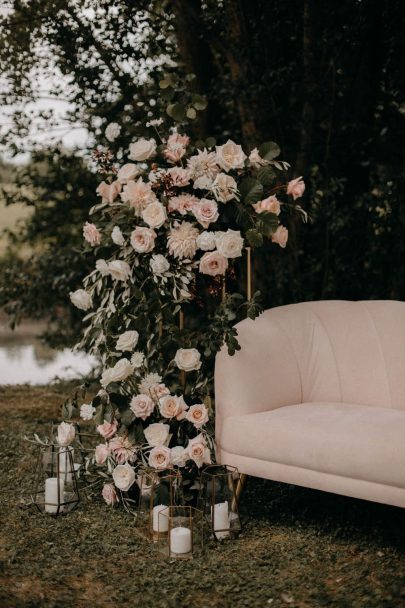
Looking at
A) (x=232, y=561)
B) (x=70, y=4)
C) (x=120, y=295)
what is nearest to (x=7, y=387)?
(x=70, y=4)

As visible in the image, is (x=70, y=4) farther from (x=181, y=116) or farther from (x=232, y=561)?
(x=232, y=561)

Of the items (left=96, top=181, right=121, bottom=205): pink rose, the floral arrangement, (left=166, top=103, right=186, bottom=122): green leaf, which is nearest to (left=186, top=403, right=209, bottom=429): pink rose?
the floral arrangement

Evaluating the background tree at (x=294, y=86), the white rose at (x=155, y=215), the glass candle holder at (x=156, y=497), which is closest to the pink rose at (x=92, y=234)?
the white rose at (x=155, y=215)

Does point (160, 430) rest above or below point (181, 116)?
below

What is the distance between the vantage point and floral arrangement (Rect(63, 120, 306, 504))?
9.24 feet

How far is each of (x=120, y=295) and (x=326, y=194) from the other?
5.16ft

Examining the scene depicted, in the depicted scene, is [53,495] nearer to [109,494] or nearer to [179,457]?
[109,494]

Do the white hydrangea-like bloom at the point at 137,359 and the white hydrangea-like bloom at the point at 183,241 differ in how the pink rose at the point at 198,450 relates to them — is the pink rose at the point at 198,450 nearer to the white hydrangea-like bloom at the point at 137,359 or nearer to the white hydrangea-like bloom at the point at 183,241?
the white hydrangea-like bloom at the point at 137,359

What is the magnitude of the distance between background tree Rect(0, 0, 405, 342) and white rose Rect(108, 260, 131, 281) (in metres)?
1.46

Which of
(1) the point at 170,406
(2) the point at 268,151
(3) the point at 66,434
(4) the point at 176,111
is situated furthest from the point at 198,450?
(4) the point at 176,111

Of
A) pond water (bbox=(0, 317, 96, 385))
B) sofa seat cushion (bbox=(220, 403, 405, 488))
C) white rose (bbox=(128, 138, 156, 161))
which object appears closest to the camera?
sofa seat cushion (bbox=(220, 403, 405, 488))

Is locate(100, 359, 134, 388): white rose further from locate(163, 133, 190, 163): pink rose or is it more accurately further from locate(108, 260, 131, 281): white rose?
locate(163, 133, 190, 163): pink rose

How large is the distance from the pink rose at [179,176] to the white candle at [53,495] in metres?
1.16

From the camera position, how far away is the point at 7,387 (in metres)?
5.79
